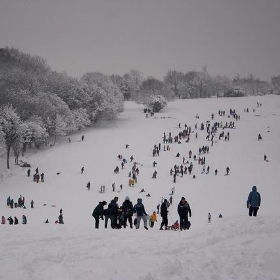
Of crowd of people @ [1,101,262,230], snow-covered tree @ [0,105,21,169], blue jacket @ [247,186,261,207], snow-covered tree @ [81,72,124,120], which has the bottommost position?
crowd of people @ [1,101,262,230]

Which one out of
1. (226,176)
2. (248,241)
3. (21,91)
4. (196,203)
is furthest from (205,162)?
(248,241)

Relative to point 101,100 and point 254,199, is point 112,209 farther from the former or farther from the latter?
point 101,100

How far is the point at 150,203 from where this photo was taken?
29078mm

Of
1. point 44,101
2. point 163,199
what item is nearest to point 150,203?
point 163,199

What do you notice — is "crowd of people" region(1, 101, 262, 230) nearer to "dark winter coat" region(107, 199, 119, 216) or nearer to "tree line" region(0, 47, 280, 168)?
"dark winter coat" region(107, 199, 119, 216)

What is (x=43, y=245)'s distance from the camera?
11.4 metres

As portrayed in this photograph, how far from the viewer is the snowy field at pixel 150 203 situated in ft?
28.5

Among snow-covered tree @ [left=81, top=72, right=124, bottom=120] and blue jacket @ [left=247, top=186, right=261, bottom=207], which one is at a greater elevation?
snow-covered tree @ [left=81, top=72, right=124, bottom=120]

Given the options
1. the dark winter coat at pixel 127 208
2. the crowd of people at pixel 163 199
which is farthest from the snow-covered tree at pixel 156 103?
the dark winter coat at pixel 127 208

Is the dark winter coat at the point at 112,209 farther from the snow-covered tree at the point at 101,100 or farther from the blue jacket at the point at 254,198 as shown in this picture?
the snow-covered tree at the point at 101,100

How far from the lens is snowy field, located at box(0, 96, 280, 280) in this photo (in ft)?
28.5

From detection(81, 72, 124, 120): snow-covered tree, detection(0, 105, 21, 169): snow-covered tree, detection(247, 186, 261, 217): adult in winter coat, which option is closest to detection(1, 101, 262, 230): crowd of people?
detection(247, 186, 261, 217): adult in winter coat

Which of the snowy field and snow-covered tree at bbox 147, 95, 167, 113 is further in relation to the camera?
snow-covered tree at bbox 147, 95, 167, 113

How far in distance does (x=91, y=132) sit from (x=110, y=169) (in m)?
20.5
